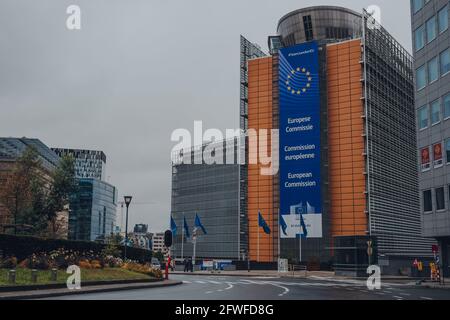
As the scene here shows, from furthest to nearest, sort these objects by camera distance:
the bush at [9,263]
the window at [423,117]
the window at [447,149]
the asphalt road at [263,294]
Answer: the window at [423,117], the window at [447,149], the bush at [9,263], the asphalt road at [263,294]

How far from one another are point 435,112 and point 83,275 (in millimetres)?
34180

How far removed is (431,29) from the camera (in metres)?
49.7

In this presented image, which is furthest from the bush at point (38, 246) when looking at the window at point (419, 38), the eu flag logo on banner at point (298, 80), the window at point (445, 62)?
the eu flag logo on banner at point (298, 80)

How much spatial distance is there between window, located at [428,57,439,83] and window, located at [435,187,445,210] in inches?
394

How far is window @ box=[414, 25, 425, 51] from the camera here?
168 ft

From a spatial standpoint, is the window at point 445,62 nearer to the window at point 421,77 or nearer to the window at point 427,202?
the window at point 421,77

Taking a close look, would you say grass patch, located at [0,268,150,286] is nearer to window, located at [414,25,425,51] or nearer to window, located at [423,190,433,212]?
window, located at [423,190,433,212]

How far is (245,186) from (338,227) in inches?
1044

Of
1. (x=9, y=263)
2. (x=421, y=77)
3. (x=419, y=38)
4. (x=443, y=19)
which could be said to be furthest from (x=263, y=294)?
(x=419, y=38)

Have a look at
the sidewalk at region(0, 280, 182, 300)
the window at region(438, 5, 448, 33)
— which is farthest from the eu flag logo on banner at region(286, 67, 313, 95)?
the sidewalk at region(0, 280, 182, 300)

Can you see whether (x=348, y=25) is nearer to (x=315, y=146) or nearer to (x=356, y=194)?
(x=315, y=146)

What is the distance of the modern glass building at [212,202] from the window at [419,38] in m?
100

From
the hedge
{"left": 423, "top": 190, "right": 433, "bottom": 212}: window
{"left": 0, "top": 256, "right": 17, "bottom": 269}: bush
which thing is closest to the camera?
{"left": 0, "top": 256, "right": 17, "bottom": 269}: bush

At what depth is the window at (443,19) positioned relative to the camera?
47.0 metres
